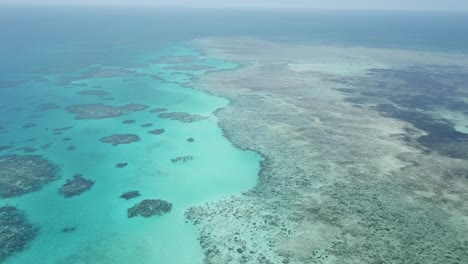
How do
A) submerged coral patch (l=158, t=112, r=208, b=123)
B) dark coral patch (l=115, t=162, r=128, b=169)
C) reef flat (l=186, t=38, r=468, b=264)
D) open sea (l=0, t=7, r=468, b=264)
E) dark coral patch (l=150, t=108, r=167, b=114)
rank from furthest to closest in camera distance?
dark coral patch (l=150, t=108, r=167, b=114), submerged coral patch (l=158, t=112, r=208, b=123), dark coral patch (l=115, t=162, r=128, b=169), open sea (l=0, t=7, r=468, b=264), reef flat (l=186, t=38, r=468, b=264)

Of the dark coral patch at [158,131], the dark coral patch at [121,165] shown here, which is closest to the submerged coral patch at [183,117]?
the dark coral patch at [158,131]

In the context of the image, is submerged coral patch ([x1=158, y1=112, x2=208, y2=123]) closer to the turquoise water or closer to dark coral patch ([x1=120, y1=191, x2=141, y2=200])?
the turquoise water

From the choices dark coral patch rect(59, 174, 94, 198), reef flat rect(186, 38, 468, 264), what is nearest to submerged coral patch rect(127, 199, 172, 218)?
reef flat rect(186, 38, 468, 264)

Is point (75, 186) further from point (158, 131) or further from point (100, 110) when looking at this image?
point (100, 110)

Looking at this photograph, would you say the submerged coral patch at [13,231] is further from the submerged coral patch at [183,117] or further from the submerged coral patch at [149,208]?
the submerged coral patch at [183,117]

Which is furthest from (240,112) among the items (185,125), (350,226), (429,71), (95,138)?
(429,71)

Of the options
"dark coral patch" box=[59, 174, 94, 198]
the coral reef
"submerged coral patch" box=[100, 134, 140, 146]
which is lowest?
"dark coral patch" box=[59, 174, 94, 198]

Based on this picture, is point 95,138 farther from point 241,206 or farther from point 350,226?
point 350,226
